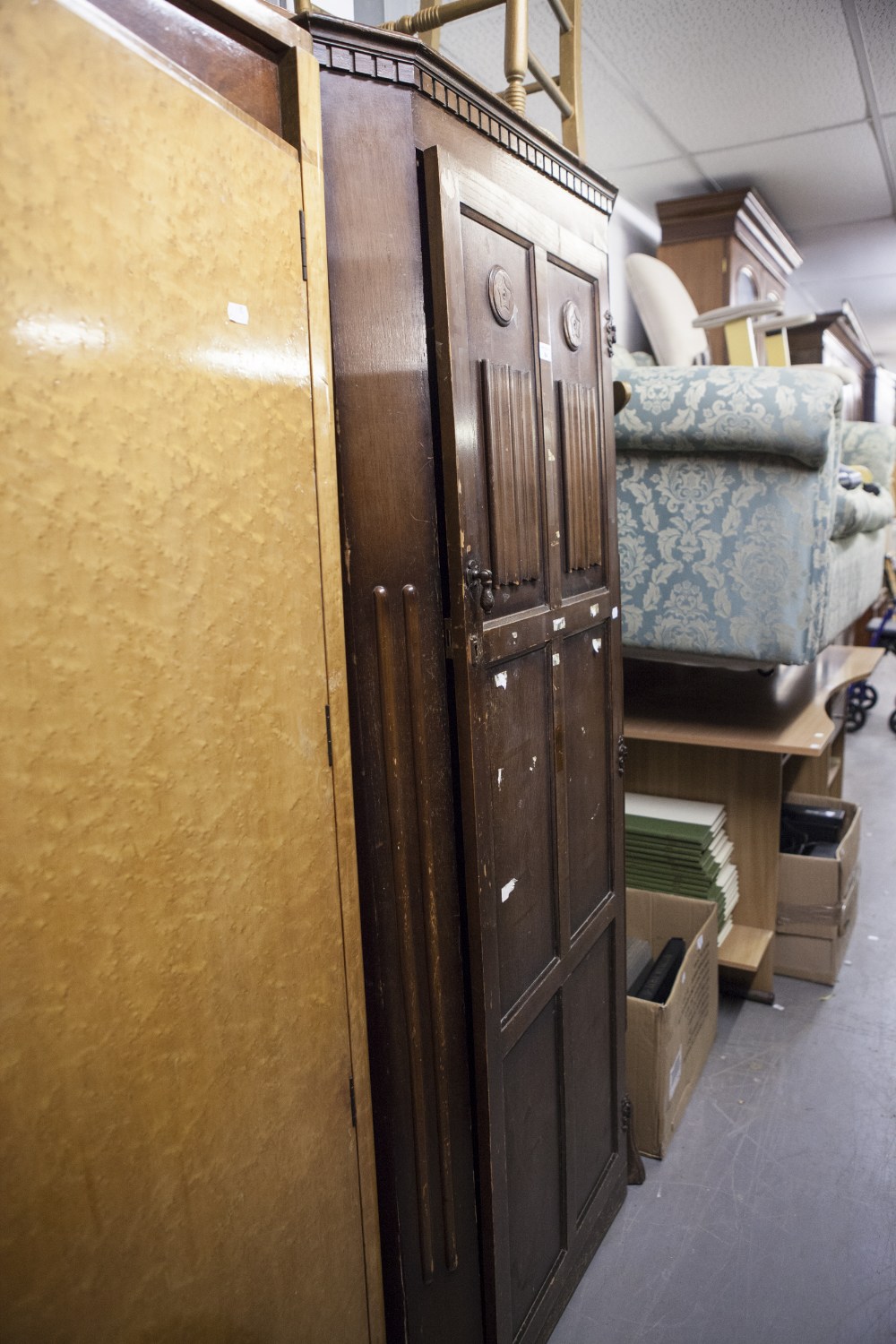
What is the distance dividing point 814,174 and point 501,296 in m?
3.16

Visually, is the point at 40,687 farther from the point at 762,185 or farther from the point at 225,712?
the point at 762,185

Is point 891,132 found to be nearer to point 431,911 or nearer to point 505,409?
point 505,409

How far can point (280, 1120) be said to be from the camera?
825mm

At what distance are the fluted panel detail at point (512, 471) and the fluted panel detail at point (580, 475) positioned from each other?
10 cm

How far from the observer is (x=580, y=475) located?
1320 millimetres

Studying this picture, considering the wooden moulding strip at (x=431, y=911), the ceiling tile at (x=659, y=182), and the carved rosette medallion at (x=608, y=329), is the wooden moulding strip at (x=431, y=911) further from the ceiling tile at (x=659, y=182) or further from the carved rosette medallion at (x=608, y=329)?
the ceiling tile at (x=659, y=182)

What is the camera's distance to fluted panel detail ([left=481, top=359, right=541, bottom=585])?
42.1 inches

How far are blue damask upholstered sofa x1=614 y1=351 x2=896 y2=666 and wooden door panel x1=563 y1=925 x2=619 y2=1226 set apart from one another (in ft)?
2.74

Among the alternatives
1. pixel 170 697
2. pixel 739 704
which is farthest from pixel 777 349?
pixel 170 697

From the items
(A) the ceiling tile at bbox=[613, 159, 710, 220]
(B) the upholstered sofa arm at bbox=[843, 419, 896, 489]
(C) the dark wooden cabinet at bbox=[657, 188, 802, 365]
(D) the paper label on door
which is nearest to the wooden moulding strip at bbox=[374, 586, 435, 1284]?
(D) the paper label on door

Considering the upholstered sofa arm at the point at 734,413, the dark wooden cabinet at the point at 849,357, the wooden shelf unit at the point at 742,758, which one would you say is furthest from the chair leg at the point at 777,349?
the upholstered sofa arm at the point at 734,413

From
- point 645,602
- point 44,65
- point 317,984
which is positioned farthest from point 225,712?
point 645,602

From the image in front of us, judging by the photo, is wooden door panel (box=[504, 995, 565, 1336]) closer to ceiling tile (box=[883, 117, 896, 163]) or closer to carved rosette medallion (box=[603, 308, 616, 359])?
carved rosette medallion (box=[603, 308, 616, 359])

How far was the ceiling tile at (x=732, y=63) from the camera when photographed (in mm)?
2219
